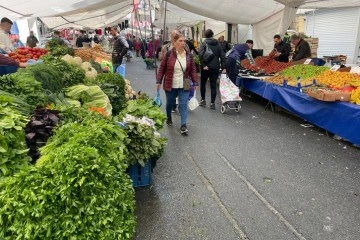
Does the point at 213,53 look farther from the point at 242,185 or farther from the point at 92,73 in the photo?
the point at 242,185

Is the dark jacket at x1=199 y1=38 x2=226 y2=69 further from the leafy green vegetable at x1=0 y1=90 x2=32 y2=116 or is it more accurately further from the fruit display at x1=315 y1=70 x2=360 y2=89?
the leafy green vegetable at x1=0 y1=90 x2=32 y2=116

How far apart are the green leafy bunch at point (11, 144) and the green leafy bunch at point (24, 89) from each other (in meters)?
0.83

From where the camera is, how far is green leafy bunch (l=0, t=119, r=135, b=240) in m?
1.77

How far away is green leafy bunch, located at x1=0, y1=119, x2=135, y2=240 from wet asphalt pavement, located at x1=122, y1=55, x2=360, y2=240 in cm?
102

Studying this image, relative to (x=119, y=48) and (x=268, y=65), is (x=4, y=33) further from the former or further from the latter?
(x=268, y=65)

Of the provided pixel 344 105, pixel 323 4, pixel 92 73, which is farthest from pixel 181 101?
pixel 323 4

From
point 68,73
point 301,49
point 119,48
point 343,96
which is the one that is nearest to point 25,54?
point 119,48

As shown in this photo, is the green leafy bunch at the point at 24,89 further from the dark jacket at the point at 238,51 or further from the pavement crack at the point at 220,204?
the dark jacket at the point at 238,51

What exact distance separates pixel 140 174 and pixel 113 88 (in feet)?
7.45

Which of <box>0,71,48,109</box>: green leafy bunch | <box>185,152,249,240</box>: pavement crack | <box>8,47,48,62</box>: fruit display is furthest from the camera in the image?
<box>8,47,48,62</box>: fruit display

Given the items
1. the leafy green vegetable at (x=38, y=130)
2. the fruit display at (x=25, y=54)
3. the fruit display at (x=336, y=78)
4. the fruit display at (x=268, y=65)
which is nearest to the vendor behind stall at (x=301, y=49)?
the fruit display at (x=268, y=65)

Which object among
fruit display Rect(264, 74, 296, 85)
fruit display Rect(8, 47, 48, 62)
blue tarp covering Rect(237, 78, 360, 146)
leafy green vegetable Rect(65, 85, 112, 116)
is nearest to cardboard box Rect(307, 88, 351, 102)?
blue tarp covering Rect(237, 78, 360, 146)

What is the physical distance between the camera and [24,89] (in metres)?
3.29

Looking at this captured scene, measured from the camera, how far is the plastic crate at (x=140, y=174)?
3740 mm
